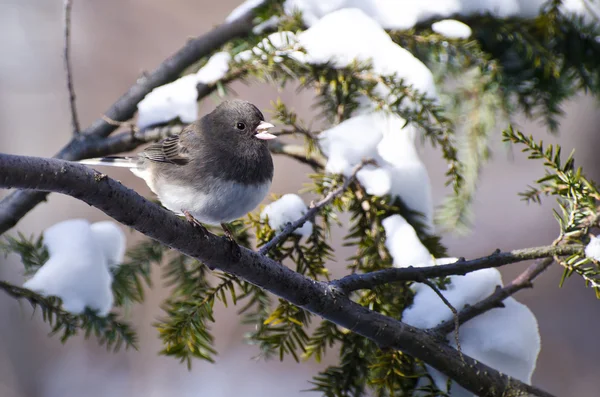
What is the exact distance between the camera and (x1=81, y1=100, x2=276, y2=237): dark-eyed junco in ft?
4.67

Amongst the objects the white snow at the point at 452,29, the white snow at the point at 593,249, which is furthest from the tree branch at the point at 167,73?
the white snow at the point at 593,249

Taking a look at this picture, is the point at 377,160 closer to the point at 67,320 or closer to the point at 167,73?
the point at 167,73

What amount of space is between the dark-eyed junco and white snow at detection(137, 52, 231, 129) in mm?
54

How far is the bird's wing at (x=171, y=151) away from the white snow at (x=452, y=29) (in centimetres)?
79

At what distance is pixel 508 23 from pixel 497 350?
101 centimetres

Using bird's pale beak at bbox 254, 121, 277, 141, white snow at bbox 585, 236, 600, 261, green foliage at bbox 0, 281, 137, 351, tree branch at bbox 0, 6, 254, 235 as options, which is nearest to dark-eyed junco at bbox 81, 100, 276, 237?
bird's pale beak at bbox 254, 121, 277, 141

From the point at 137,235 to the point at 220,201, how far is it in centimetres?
210

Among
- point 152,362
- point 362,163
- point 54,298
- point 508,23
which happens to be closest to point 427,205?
point 362,163

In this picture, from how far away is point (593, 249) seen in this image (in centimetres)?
114

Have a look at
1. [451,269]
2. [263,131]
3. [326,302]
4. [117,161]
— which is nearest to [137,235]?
[117,161]

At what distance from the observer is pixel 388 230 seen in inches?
60.2

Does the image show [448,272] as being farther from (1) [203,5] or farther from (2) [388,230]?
(1) [203,5]

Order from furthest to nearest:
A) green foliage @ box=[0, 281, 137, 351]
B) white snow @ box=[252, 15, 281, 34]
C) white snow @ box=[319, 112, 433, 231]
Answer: white snow @ box=[252, 15, 281, 34]
white snow @ box=[319, 112, 433, 231]
green foliage @ box=[0, 281, 137, 351]

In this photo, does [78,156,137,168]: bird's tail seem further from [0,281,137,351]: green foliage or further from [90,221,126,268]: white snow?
[0,281,137,351]: green foliage
